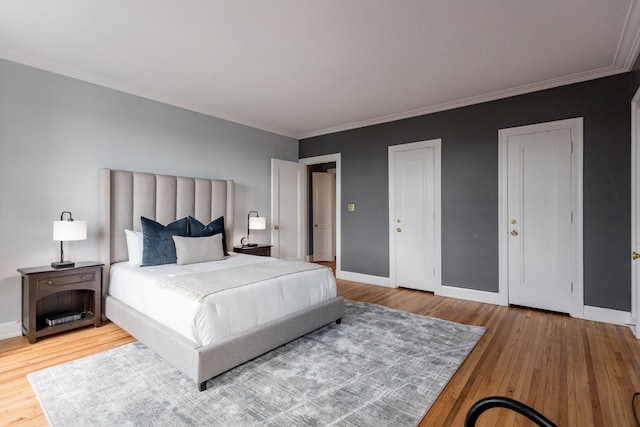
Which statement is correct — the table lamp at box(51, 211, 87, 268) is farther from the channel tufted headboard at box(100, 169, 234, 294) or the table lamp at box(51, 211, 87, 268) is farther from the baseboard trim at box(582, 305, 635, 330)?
the baseboard trim at box(582, 305, 635, 330)

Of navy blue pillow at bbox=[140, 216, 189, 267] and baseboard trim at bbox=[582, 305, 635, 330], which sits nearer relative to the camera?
baseboard trim at bbox=[582, 305, 635, 330]

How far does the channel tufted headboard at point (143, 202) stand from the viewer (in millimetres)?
3395

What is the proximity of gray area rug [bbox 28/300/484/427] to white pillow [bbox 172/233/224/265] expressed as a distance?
991 millimetres

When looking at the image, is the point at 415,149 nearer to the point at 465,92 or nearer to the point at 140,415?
the point at 465,92

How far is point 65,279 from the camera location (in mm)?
2961

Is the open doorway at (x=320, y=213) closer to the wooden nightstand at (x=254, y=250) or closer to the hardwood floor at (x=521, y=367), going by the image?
the wooden nightstand at (x=254, y=250)

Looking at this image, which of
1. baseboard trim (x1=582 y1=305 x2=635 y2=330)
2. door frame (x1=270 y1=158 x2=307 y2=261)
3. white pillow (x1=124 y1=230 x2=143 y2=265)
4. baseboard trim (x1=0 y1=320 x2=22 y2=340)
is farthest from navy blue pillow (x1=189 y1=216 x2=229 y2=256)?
baseboard trim (x1=582 y1=305 x2=635 y2=330)

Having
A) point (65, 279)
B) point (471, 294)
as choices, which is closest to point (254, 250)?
point (65, 279)

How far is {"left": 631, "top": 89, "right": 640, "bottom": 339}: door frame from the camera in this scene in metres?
2.97

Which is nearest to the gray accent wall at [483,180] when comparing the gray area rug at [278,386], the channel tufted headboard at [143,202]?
the gray area rug at [278,386]

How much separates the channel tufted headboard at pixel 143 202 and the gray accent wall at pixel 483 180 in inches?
91.4

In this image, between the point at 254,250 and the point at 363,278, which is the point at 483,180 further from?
the point at 254,250

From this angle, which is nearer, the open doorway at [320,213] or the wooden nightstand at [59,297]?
the wooden nightstand at [59,297]

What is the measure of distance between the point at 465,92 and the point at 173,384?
4349mm
